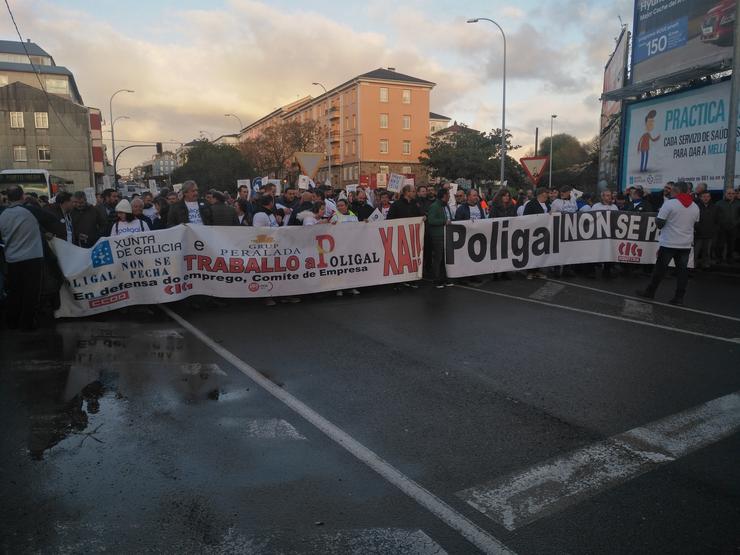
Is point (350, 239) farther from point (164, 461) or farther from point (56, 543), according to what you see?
point (56, 543)

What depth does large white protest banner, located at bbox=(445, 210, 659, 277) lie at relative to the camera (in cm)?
1148

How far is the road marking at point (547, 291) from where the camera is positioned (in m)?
10.2

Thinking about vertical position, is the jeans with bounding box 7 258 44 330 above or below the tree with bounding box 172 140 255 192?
below

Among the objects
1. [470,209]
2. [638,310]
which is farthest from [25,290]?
[638,310]

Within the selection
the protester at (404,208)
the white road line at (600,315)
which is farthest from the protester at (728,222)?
the protester at (404,208)

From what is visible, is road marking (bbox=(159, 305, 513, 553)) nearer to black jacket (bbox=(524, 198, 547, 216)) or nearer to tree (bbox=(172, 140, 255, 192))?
black jacket (bbox=(524, 198, 547, 216))

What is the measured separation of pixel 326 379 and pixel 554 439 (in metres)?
2.26

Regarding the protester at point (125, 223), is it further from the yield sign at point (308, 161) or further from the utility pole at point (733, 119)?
the utility pole at point (733, 119)

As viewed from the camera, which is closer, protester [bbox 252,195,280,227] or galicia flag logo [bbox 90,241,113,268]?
galicia flag logo [bbox 90,241,113,268]

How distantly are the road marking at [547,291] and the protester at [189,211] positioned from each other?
226 inches

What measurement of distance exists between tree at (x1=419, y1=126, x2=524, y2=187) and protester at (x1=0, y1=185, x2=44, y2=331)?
165 feet

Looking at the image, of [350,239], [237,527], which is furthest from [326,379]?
[350,239]

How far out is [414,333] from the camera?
7.64 meters

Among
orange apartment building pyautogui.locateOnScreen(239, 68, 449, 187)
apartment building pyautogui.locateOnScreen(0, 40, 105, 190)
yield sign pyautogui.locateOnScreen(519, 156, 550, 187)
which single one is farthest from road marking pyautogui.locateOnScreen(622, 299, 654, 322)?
orange apartment building pyautogui.locateOnScreen(239, 68, 449, 187)
